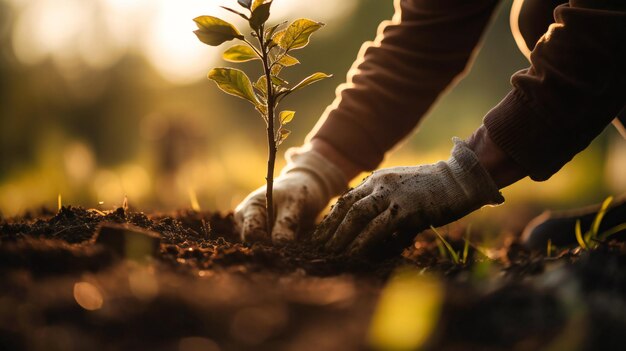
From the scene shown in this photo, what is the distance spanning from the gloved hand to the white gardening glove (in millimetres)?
215

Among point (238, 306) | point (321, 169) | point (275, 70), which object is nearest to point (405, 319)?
point (238, 306)

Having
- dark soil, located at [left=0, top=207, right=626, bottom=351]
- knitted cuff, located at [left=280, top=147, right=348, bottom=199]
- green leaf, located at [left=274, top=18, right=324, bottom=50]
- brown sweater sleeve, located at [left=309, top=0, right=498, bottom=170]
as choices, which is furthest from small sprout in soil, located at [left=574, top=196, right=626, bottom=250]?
green leaf, located at [left=274, top=18, right=324, bottom=50]

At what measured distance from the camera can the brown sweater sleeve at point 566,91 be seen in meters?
1.57

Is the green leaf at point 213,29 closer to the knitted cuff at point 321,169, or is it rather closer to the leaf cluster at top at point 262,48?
the leaf cluster at top at point 262,48

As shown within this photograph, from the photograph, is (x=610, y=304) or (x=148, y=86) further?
(x=148, y=86)

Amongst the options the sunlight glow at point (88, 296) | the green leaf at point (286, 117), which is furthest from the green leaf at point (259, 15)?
the sunlight glow at point (88, 296)

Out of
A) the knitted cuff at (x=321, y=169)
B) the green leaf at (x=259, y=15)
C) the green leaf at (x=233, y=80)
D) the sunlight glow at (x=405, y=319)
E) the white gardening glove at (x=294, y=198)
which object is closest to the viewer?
the sunlight glow at (x=405, y=319)

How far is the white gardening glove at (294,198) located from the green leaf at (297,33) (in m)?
0.60

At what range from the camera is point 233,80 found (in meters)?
1.63

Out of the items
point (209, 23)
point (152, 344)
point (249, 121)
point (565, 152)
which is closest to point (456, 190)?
point (565, 152)

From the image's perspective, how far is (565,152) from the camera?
66.3 inches

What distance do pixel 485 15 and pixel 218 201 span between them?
351cm

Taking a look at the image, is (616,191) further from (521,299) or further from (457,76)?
→ (521,299)

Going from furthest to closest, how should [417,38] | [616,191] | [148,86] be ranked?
[148,86] < [616,191] < [417,38]
